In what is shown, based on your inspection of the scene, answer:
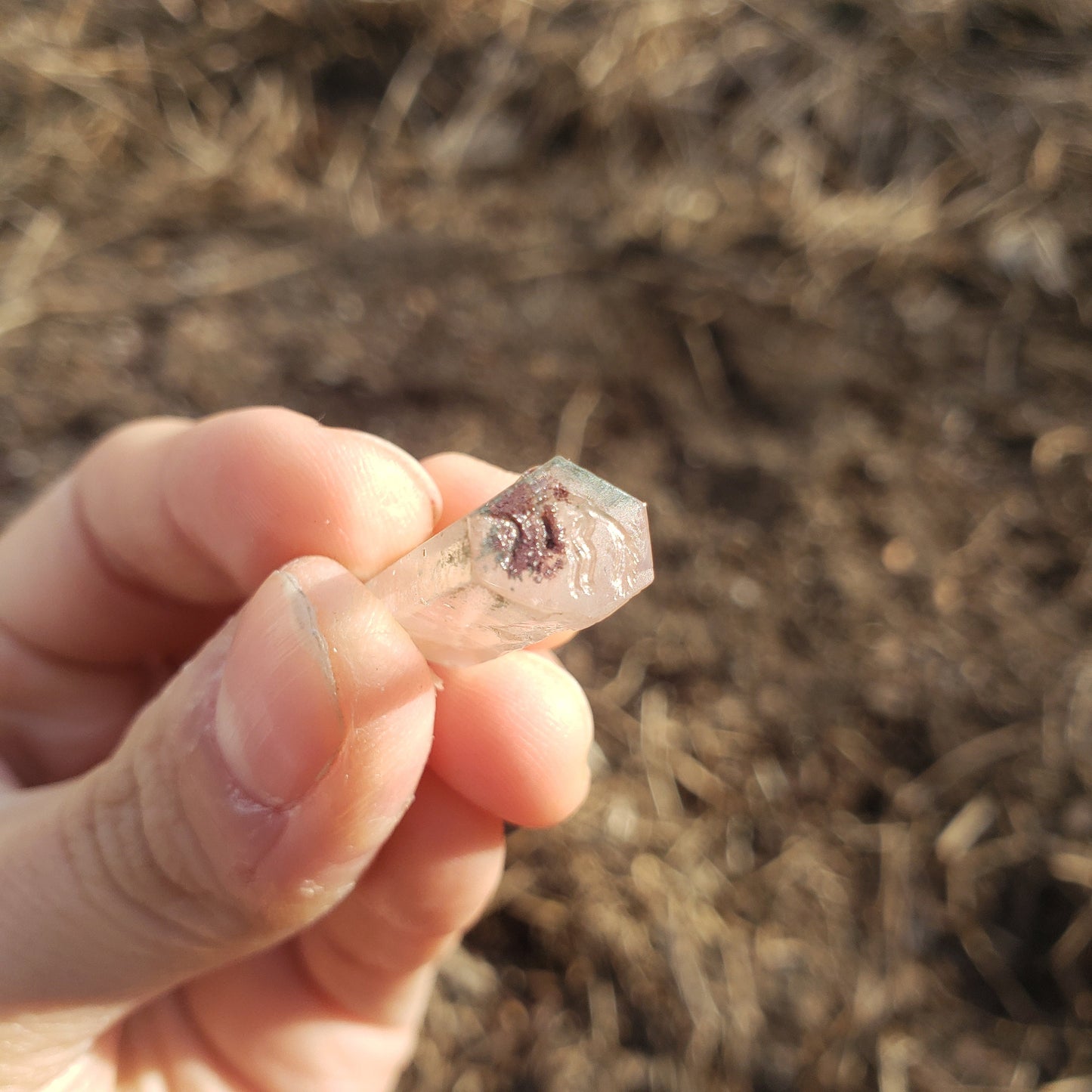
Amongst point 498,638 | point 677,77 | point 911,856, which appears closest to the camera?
point 498,638

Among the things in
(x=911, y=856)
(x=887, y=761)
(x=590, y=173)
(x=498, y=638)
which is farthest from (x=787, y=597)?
(x=590, y=173)

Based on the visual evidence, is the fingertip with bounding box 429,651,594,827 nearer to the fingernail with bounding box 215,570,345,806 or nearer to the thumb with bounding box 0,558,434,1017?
the thumb with bounding box 0,558,434,1017

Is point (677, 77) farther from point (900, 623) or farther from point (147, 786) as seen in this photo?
point (147, 786)

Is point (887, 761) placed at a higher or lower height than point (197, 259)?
higher

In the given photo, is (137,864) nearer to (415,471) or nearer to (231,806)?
(231,806)

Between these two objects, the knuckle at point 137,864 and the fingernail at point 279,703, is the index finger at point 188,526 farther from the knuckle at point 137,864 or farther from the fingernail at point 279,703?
the knuckle at point 137,864

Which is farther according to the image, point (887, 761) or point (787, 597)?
point (787, 597)
